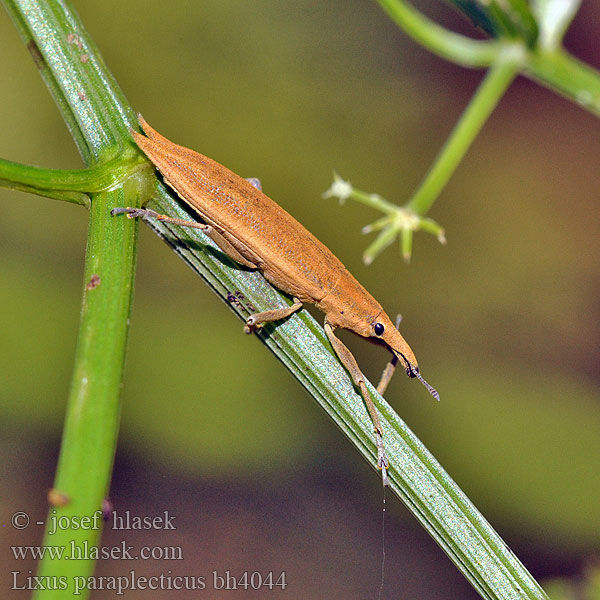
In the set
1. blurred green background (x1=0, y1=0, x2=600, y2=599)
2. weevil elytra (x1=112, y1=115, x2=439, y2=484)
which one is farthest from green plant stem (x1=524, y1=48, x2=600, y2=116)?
blurred green background (x1=0, y1=0, x2=600, y2=599)

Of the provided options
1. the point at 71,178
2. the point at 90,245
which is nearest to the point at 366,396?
the point at 90,245

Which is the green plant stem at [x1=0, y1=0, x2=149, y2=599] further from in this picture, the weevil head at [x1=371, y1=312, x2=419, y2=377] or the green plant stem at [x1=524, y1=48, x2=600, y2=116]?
the green plant stem at [x1=524, y1=48, x2=600, y2=116]

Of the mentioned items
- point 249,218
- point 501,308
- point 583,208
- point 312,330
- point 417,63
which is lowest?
point 312,330

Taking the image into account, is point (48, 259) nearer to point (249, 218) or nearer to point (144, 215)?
point (249, 218)

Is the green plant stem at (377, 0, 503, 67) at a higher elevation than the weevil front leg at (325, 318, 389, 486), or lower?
higher

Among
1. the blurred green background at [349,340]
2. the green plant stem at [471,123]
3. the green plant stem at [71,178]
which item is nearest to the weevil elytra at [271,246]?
the green plant stem at [71,178]

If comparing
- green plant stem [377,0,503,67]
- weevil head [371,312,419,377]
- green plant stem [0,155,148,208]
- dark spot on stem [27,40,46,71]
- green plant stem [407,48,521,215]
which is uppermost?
green plant stem [377,0,503,67]

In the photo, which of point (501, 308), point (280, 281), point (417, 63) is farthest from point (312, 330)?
point (417, 63)
